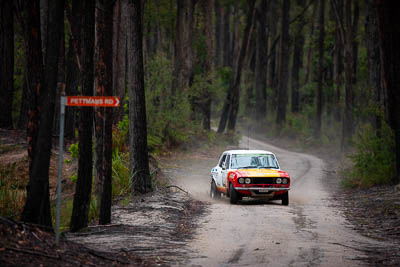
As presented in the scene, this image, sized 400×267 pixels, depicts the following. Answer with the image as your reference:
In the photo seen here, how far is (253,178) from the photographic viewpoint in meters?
17.2

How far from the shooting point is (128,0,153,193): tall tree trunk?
16.7 metres

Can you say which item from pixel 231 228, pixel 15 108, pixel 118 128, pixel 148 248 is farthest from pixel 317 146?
pixel 148 248

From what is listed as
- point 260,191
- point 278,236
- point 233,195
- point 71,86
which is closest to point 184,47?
point 71,86

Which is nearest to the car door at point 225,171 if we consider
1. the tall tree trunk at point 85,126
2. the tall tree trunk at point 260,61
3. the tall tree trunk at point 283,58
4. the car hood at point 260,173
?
the car hood at point 260,173

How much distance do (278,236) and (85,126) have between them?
424cm

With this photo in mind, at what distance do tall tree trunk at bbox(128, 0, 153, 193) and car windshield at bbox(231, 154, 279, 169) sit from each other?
8.99 ft

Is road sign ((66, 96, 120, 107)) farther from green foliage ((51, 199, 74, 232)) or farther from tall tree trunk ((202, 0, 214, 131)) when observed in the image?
tall tree trunk ((202, 0, 214, 131))

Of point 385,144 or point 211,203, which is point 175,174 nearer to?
point 211,203

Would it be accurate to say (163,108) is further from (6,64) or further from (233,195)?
(233,195)

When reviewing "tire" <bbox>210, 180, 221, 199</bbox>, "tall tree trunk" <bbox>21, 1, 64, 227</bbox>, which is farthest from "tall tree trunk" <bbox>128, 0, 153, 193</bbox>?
"tall tree trunk" <bbox>21, 1, 64, 227</bbox>

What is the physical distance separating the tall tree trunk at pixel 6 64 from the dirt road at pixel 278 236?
11.5 m

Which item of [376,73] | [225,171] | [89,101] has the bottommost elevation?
[225,171]

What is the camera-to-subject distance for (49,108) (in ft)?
31.8

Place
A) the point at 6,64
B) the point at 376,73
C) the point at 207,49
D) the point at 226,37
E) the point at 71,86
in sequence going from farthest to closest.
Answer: the point at 226,37
the point at 207,49
the point at 71,86
the point at 6,64
the point at 376,73
